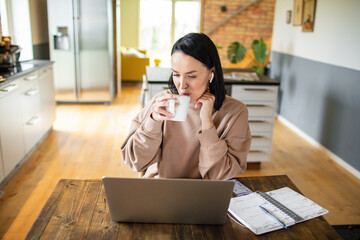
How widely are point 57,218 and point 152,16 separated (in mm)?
7981

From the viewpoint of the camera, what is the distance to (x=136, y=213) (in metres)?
1.05

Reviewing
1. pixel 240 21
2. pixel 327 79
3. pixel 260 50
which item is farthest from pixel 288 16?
pixel 240 21

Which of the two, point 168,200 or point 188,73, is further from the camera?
point 188,73

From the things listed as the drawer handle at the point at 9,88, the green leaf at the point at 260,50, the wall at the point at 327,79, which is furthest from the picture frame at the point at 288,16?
the drawer handle at the point at 9,88

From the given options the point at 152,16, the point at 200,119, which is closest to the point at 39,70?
the point at 200,119

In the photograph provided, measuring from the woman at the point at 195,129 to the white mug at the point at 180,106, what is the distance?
43mm

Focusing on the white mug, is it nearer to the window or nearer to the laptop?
the laptop

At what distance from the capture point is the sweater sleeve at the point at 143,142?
4.45ft

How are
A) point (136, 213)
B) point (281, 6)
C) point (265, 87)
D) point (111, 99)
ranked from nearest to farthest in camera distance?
point (136, 213)
point (265, 87)
point (281, 6)
point (111, 99)

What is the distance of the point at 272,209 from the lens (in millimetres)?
1164

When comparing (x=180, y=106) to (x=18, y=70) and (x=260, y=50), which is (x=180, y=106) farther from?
(x=260, y=50)

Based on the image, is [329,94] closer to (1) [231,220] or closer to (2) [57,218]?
(1) [231,220]

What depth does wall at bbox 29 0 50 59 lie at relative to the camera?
16.5 feet

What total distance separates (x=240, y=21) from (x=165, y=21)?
8.05 feet
